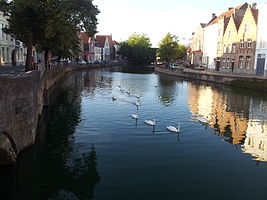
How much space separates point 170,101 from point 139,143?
51.0 ft

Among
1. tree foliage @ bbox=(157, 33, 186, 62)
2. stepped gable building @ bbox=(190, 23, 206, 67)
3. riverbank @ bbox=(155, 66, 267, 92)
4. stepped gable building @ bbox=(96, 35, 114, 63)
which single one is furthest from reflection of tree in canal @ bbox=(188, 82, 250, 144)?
stepped gable building @ bbox=(96, 35, 114, 63)

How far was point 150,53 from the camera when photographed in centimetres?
13900

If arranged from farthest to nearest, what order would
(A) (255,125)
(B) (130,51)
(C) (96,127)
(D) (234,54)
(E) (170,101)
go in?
(B) (130,51) → (D) (234,54) → (E) (170,101) → (A) (255,125) → (C) (96,127)

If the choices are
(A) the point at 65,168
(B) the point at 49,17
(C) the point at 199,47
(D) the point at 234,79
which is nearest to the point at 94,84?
(B) the point at 49,17

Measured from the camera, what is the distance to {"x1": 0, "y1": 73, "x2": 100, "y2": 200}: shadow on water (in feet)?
34.2

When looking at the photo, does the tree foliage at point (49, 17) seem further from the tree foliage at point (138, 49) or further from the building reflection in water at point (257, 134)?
the tree foliage at point (138, 49)

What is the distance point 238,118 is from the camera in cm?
2358

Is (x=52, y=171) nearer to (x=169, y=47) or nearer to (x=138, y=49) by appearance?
(x=169, y=47)

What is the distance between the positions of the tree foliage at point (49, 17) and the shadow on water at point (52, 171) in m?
9.93

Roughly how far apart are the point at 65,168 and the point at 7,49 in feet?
134

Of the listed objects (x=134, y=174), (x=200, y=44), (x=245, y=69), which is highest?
(x=200, y=44)

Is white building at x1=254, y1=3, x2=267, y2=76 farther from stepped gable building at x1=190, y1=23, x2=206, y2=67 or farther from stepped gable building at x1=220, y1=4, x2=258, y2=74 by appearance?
stepped gable building at x1=190, y1=23, x2=206, y2=67

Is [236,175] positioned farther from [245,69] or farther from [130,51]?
[130,51]

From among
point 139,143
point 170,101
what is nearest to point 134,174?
point 139,143
